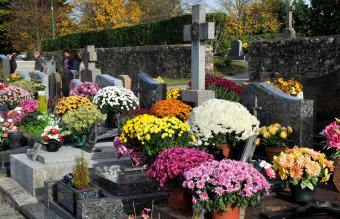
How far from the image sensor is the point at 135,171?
597 cm

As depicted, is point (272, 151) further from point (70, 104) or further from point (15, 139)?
point (70, 104)

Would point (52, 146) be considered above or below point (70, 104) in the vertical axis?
below

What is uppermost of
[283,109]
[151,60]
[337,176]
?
[151,60]

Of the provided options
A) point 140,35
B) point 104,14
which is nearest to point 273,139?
point 140,35

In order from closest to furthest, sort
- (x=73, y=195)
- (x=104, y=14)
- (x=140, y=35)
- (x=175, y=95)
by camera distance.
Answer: (x=73, y=195), (x=175, y=95), (x=140, y=35), (x=104, y=14)

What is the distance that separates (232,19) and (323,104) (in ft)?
90.3

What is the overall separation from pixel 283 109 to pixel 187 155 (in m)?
2.92

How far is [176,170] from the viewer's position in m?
4.55

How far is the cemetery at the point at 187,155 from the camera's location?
15.1 feet

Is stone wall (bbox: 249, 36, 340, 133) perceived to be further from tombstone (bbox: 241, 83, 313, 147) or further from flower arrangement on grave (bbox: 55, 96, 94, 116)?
flower arrangement on grave (bbox: 55, 96, 94, 116)

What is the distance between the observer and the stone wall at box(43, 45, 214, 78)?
71.2 ft

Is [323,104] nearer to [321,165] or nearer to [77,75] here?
[321,165]

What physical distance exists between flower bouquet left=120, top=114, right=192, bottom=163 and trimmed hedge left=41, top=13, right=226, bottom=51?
55.4ft

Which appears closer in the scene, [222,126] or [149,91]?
[222,126]
